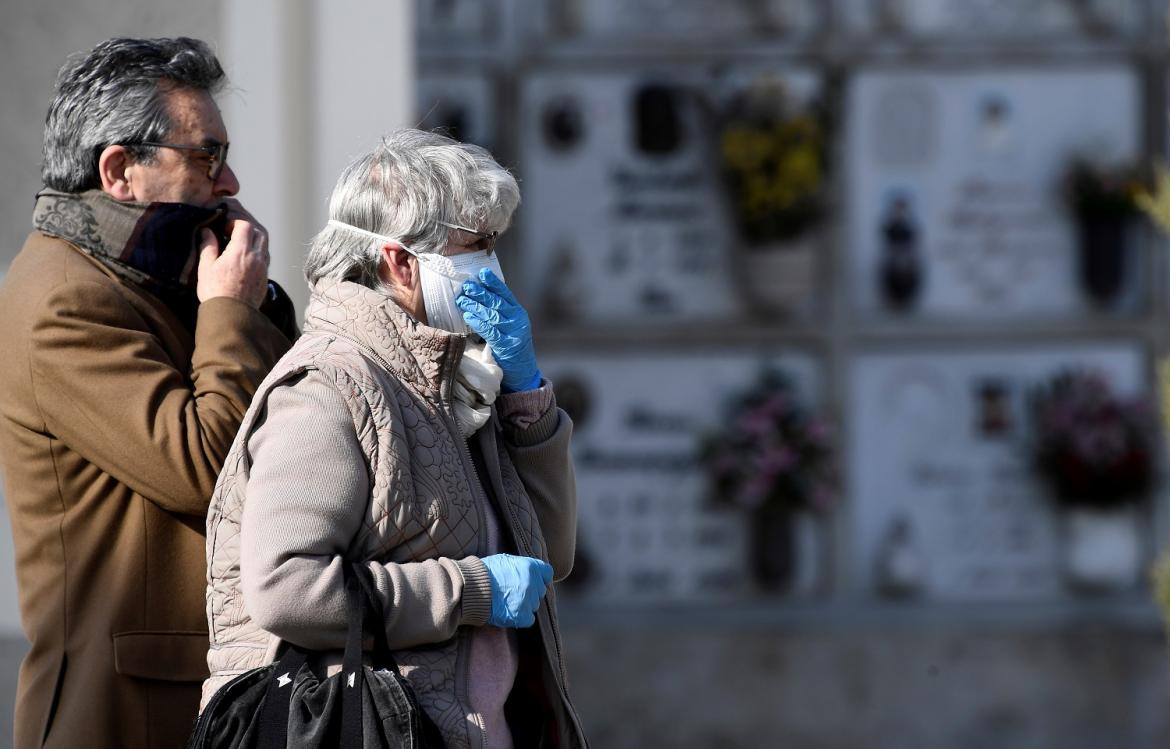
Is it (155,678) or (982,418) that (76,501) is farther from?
(982,418)

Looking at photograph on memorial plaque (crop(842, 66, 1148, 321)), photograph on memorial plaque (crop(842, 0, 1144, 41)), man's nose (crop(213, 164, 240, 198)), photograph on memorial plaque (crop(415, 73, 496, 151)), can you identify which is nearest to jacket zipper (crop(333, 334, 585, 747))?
man's nose (crop(213, 164, 240, 198))

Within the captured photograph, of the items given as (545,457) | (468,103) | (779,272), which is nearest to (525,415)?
(545,457)

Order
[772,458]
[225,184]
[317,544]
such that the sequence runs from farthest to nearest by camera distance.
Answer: [772,458], [225,184], [317,544]

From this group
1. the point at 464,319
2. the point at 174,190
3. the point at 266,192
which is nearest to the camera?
the point at 464,319

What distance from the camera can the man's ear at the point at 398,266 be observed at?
1966 millimetres

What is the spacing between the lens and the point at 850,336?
5.21m

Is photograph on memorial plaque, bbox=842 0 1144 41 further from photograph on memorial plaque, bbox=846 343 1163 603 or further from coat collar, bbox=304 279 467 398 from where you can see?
coat collar, bbox=304 279 467 398

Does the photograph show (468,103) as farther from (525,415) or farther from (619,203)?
(525,415)

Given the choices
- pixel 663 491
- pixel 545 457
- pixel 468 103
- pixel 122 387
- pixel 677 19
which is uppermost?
pixel 677 19

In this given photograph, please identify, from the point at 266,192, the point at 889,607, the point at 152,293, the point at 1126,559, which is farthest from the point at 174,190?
the point at 1126,559

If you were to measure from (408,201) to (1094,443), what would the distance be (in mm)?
3611

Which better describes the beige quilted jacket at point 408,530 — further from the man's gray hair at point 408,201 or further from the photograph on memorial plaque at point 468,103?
the photograph on memorial plaque at point 468,103

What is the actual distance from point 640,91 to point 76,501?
3.37 m

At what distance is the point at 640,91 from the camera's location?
515 centimetres
